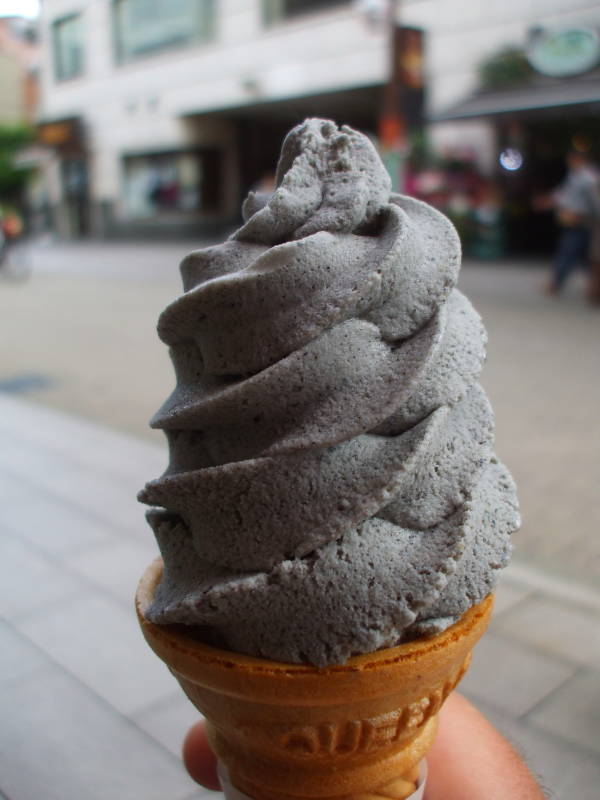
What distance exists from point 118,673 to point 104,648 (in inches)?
7.1

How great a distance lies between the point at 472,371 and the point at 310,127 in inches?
24.4

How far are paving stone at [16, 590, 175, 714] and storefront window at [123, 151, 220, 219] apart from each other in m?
22.7

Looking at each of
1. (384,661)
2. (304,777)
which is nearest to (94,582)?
(304,777)

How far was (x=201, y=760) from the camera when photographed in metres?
1.94

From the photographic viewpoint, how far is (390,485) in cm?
137

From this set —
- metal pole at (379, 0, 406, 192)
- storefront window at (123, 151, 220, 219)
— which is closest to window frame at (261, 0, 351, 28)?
storefront window at (123, 151, 220, 219)

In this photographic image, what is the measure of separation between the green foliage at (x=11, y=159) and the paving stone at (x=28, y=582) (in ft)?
114

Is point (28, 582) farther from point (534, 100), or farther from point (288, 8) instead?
point (288, 8)

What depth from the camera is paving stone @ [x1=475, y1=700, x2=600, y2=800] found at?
2157 millimetres

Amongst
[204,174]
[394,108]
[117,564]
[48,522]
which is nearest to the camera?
[117,564]

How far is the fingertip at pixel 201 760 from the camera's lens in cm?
194

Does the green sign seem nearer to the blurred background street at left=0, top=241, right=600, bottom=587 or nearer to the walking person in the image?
the walking person

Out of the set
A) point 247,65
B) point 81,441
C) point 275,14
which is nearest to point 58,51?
point 247,65

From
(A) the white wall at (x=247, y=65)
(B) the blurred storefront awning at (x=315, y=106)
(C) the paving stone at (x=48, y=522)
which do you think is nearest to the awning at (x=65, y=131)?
(A) the white wall at (x=247, y=65)
